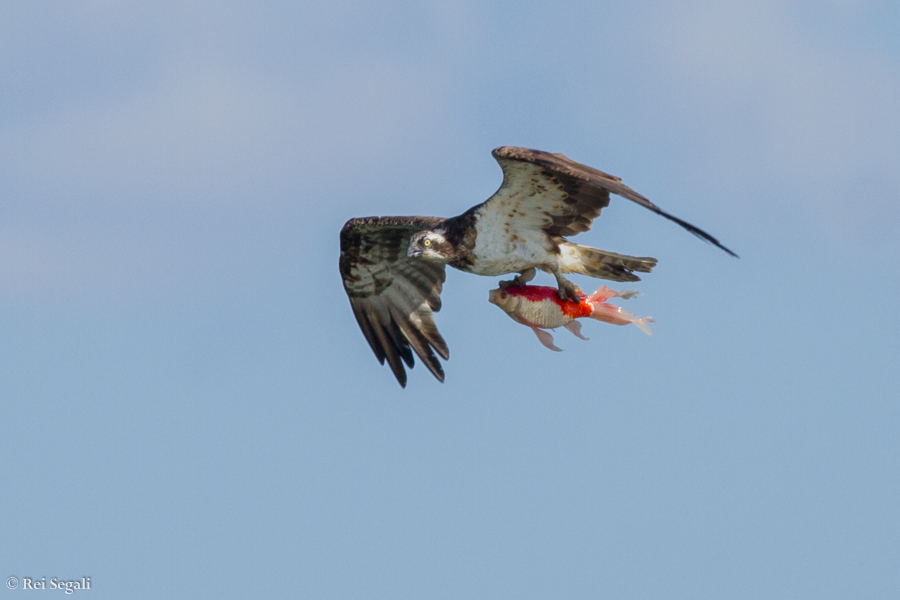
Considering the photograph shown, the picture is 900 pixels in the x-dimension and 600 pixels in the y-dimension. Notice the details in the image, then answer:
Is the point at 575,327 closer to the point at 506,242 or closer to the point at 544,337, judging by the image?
the point at 544,337

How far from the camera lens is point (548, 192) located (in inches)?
583

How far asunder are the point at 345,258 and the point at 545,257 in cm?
339

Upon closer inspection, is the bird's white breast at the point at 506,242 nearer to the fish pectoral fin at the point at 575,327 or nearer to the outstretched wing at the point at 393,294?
the fish pectoral fin at the point at 575,327

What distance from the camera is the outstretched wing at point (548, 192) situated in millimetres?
13883

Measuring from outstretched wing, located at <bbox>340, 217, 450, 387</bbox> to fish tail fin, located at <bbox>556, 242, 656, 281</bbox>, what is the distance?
2517mm

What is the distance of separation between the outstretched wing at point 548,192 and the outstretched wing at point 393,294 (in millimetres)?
2314

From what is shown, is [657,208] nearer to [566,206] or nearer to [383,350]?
[566,206]

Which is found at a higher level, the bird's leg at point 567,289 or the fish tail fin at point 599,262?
the fish tail fin at point 599,262

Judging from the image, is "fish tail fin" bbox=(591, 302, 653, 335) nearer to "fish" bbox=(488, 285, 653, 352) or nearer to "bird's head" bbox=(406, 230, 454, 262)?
"fish" bbox=(488, 285, 653, 352)

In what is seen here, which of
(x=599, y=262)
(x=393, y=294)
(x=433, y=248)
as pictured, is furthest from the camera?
(x=393, y=294)

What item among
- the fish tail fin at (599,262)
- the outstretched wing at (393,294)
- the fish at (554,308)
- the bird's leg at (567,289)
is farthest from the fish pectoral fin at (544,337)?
the outstretched wing at (393,294)

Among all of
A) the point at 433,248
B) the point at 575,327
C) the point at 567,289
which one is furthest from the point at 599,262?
the point at 433,248

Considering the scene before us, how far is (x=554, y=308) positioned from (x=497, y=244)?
1.02 m

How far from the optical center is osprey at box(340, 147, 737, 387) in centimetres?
1451
